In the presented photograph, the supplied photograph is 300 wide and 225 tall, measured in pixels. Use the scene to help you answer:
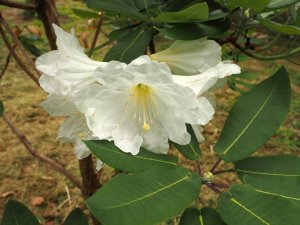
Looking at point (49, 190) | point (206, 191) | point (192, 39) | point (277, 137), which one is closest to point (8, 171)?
point (49, 190)

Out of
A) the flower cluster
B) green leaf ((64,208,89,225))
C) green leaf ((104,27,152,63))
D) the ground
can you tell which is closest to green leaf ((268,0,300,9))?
the flower cluster

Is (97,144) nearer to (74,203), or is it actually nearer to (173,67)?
(173,67)

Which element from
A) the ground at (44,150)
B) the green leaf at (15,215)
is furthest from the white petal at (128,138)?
the ground at (44,150)

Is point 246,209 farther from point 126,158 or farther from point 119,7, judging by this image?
point 119,7

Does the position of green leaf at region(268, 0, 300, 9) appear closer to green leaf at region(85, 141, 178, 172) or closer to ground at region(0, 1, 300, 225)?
green leaf at region(85, 141, 178, 172)

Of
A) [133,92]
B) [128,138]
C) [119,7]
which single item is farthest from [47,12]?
[128,138]
